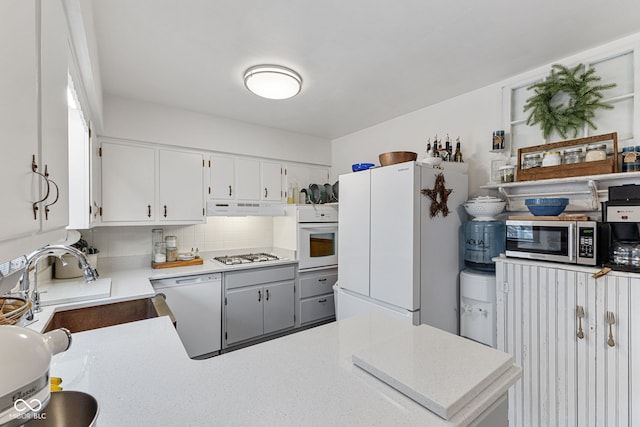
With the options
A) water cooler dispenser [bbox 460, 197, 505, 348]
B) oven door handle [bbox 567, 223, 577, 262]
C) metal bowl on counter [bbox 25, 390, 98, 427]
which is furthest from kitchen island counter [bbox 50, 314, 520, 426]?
water cooler dispenser [bbox 460, 197, 505, 348]

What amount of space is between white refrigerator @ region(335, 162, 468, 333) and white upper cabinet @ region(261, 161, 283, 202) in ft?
3.92

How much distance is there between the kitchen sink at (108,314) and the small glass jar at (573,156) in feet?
8.67

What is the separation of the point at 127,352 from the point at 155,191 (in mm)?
1969

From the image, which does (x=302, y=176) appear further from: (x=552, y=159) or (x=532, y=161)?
(x=552, y=159)

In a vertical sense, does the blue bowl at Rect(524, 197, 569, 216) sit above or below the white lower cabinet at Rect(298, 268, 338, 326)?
above

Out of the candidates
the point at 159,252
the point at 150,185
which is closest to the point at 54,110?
the point at 150,185

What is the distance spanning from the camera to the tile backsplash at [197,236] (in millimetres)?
2801

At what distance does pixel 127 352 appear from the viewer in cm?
114

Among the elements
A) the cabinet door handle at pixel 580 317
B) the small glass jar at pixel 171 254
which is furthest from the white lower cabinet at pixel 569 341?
the small glass jar at pixel 171 254

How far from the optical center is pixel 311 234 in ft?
11.0

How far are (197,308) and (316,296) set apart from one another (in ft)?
4.32

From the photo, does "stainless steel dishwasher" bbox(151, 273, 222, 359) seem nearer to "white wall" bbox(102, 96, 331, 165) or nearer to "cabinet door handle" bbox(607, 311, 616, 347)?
"white wall" bbox(102, 96, 331, 165)

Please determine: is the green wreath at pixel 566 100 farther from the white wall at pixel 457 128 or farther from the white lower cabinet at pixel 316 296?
the white lower cabinet at pixel 316 296

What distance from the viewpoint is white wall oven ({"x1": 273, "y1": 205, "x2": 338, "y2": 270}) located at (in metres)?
3.27
